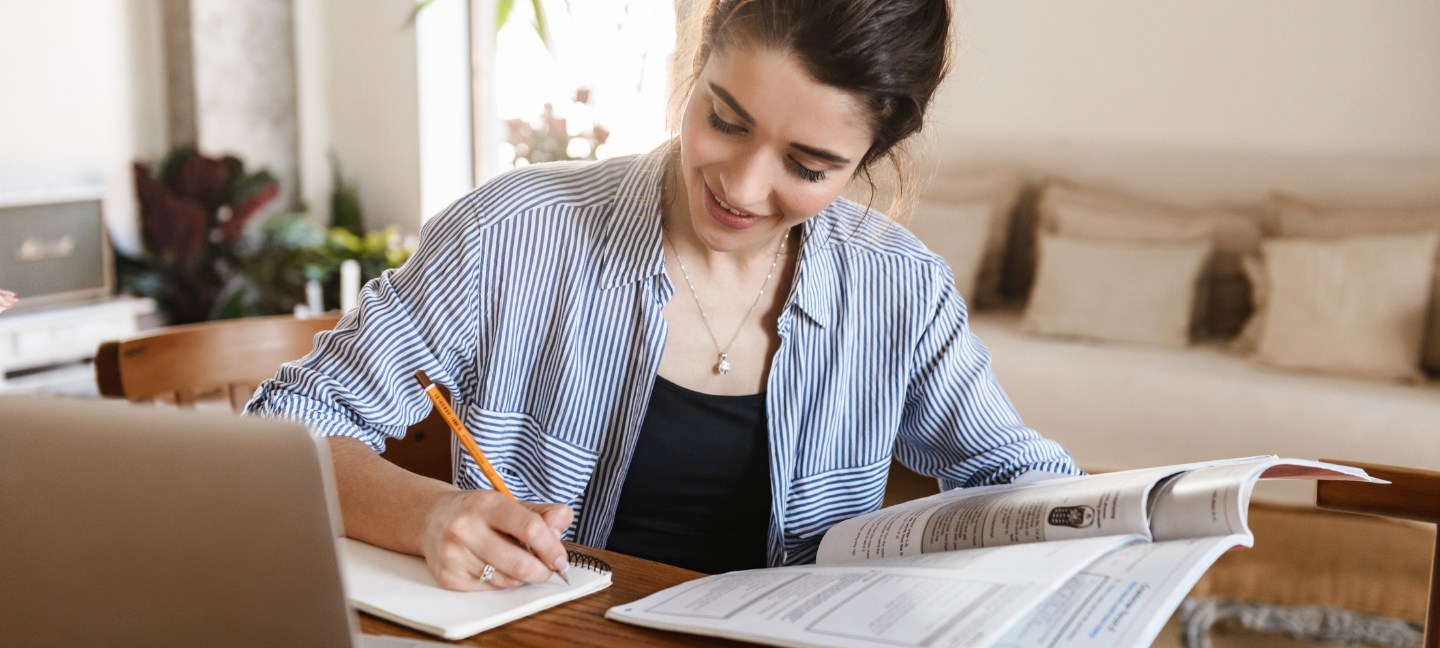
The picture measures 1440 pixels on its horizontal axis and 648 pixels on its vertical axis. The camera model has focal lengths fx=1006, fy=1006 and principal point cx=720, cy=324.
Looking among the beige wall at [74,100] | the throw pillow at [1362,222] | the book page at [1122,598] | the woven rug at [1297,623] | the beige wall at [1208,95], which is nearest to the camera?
the book page at [1122,598]

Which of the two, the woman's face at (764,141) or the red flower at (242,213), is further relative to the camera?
the red flower at (242,213)

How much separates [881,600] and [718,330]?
52cm

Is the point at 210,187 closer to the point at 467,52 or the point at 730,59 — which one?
the point at 467,52

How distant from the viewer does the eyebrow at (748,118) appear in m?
0.90

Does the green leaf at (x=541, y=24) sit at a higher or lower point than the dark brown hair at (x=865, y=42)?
higher

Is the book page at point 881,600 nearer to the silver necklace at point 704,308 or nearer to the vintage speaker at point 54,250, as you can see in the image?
the silver necklace at point 704,308

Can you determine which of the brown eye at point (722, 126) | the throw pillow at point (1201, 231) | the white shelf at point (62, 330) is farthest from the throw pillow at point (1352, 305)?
the white shelf at point (62, 330)

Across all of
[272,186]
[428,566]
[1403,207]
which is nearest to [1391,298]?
[1403,207]

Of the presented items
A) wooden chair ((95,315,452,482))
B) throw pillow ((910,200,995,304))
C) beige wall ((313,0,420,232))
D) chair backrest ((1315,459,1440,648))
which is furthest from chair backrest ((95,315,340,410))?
beige wall ((313,0,420,232))

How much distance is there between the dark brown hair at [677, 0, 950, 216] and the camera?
88 centimetres

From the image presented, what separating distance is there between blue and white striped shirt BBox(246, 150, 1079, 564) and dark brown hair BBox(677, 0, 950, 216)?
220 mm

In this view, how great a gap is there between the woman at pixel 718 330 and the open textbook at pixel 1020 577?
10.9 inches

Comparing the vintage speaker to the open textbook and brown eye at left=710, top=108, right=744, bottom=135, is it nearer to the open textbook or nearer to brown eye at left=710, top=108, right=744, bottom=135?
brown eye at left=710, top=108, right=744, bottom=135

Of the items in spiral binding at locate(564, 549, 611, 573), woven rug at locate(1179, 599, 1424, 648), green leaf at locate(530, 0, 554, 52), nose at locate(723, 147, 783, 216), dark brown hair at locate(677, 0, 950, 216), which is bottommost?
woven rug at locate(1179, 599, 1424, 648)
